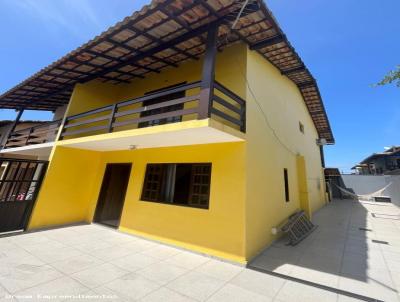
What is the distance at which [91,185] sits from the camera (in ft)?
26.7

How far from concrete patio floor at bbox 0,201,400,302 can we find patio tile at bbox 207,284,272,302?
16 millimetres

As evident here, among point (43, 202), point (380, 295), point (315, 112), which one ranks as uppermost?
point (315, 112)

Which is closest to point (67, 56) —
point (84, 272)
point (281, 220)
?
point (84, 272)

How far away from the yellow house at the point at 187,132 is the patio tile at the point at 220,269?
0.21 metres

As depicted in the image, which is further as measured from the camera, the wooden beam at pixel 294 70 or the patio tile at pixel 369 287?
the wooden beam at pixel 294 70

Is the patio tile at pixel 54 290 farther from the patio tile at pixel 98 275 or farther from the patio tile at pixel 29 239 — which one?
the patio tile at pixel 29 239

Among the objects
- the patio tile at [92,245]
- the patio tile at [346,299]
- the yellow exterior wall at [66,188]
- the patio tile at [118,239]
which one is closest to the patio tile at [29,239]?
the yellow exterior wall at [66,188]

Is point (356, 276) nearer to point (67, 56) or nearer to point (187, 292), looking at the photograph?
point (187, 292)

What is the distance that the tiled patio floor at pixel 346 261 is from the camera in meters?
3.46

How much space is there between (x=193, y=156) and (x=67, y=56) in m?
5.10

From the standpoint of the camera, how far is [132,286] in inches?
130

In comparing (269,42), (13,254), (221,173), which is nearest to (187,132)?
(221,173)

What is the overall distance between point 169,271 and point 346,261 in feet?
13.8

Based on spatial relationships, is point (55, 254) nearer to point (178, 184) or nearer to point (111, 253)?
point (111, 253)
